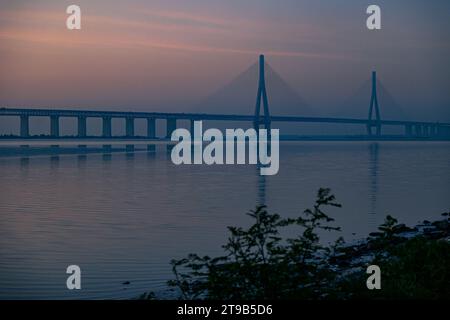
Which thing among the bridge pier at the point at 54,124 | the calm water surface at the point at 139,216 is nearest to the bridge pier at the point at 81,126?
the bridge pier at the point at 54,124

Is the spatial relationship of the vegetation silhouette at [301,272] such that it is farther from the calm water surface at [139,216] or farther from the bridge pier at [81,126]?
the bridge pier at [81,126]

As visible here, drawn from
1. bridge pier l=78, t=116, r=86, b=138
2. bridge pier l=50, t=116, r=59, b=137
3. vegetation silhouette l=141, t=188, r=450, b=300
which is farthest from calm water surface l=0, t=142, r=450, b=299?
bridge pier l=50, t=116, r=59, b=137

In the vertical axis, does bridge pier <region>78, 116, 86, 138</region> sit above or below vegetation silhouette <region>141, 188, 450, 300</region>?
above

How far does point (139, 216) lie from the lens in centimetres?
1314

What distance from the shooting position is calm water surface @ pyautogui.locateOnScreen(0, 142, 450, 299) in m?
7.22

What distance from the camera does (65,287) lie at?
6.58m

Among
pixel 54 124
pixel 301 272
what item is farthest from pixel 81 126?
pixel 301 272

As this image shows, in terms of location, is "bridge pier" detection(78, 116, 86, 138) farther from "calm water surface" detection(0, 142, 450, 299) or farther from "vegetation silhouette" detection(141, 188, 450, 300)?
"vegetation silhouette" detection(141, 188, 450, 300)

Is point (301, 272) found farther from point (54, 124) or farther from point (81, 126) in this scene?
point (54, 124)

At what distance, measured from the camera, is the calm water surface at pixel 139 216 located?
722cm

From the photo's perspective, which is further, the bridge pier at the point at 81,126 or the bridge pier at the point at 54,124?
the bridge pier at the point at 54,124

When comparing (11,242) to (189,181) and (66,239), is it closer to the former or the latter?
(66,239)
